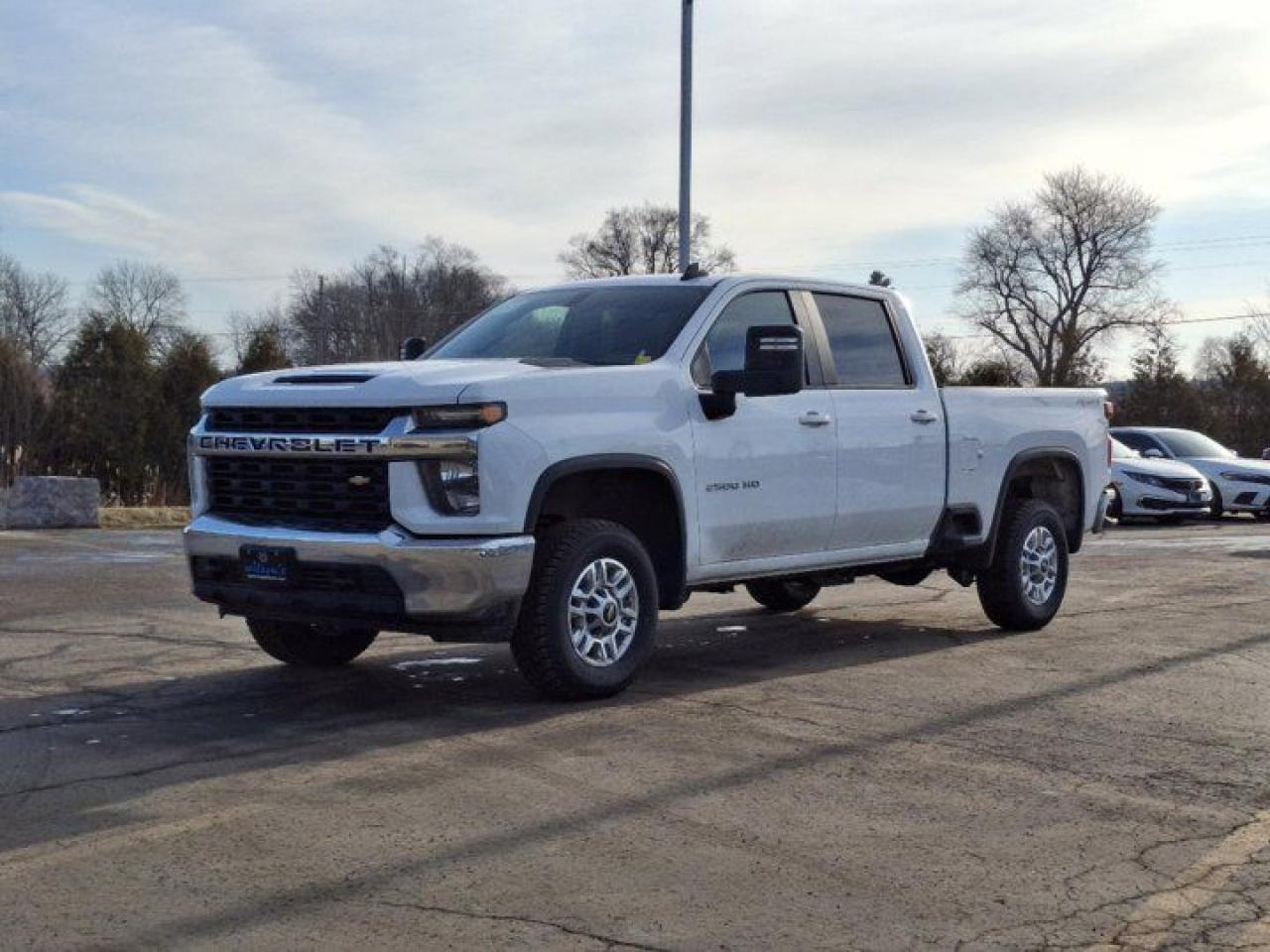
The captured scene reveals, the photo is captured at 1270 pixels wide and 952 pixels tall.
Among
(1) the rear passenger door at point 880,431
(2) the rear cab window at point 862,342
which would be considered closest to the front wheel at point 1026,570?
(1) the rear passenger door at point 880,431

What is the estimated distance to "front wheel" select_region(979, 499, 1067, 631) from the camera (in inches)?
363

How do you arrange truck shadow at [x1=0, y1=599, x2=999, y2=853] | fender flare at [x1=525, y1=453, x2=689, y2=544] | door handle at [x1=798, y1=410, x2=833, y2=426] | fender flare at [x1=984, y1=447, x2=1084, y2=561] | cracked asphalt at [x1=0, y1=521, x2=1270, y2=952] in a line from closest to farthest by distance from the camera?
1. cracked asphalt at [x1=0, y1=521, x2=1270, y2=952]
2. truck shadow at [x1=0, y1=599, x2=999, y2=853]
3. fender flare at [x1=525, y1=453, x2=689, y2=544]
4. door handle at [x1=798, y1=410, x2=833, y2=426]
5. fender flare at [x1=984, y1=447, x2=1084, y2=561]

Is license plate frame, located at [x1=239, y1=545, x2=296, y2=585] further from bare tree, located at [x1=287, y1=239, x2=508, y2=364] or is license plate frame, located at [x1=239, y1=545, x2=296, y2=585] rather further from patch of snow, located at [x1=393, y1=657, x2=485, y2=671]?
bare tree, located at [x1=287, y1=239, x2=508, y2=364]

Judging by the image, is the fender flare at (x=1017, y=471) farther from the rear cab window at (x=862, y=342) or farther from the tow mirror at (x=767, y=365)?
the tow mirror at (x=767, y=365)

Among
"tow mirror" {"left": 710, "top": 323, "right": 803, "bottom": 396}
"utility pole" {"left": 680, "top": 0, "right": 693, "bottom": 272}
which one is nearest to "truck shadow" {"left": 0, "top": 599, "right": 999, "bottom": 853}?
"tow mirror" {"left": 710, "top": 323, "right": 803, "bottom": 396}

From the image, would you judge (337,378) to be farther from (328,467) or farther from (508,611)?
(508,611)

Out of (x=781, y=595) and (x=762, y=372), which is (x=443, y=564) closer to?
(x=762, y=372)

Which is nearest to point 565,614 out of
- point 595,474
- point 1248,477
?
point 595,474

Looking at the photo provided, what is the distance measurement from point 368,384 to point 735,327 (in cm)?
212

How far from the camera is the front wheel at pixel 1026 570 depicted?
9.22 metres

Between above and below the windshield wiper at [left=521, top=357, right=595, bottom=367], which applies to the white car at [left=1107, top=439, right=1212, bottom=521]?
below

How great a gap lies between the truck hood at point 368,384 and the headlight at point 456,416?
0.13 feet

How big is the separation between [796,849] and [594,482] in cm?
280

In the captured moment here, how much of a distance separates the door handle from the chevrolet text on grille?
2167 mm
